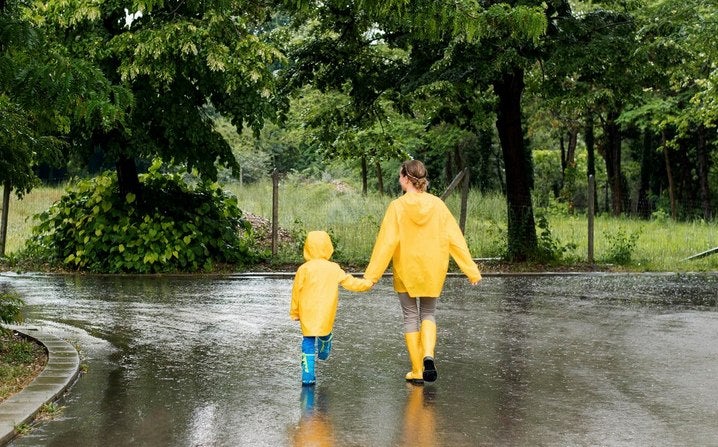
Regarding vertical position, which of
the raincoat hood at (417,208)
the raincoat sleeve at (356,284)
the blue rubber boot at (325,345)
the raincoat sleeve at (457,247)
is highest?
the raincoat hood at (417,208)

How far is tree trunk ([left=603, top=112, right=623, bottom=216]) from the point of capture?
4266 centimetres

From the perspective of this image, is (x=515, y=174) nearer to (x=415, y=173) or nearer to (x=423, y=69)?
(x=423, y=69)

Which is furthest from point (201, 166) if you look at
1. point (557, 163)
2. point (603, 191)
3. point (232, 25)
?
point (603, 191)

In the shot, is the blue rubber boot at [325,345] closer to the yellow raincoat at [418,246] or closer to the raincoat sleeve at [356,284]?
the raincoat sleeve at [356,284]

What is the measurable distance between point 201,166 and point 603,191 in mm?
45706

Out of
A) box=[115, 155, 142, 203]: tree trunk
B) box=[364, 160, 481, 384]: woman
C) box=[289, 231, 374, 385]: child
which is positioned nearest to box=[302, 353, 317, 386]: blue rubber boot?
box=[289, 231, 374, 385]: child

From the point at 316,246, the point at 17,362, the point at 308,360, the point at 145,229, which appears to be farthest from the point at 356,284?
the point at 145,229

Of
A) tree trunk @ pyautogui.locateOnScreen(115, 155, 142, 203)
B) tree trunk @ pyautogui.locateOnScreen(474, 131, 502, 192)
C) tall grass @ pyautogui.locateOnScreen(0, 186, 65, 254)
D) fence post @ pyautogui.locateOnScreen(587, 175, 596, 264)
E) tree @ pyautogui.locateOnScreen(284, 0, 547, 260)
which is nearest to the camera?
tree @ pyautogui.locateOnScreen(284, 0, 547, 260)

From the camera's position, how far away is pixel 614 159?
147 ft

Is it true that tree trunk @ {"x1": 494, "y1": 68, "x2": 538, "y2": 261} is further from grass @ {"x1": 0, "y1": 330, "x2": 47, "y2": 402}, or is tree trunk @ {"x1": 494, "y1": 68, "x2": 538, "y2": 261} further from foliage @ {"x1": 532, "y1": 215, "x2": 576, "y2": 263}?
grass @ {"x1": 0, "y1": 330, "x2": 47, "y2": 402}

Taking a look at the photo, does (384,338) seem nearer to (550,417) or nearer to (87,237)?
(550,417)

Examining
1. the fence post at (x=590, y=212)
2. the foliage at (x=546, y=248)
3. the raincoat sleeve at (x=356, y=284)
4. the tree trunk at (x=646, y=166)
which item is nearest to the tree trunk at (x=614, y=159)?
the tree trunk at (x=646, y=166)

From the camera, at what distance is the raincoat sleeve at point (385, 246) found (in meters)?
8.14

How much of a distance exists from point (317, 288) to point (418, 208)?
107cm
